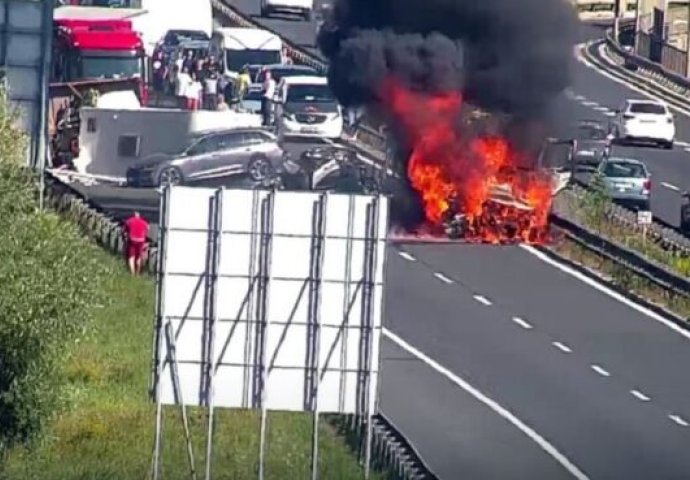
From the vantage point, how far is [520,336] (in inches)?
1409

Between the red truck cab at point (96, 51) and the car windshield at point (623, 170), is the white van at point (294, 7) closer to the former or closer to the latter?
the red truck cab at point (96, 51)

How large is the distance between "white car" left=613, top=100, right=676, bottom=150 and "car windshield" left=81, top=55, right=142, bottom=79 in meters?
11.1

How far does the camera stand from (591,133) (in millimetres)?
52844

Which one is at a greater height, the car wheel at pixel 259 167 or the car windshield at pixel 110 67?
the car windshield at pixel 110 67

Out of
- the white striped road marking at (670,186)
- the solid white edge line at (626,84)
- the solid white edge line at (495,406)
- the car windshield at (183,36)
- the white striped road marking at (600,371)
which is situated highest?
the car windshield at (183,36)

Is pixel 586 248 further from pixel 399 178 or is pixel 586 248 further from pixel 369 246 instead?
pixel 369 246

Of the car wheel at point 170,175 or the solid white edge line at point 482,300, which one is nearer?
the solid white edge line at point 482,300

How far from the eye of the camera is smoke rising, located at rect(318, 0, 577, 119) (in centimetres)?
4291

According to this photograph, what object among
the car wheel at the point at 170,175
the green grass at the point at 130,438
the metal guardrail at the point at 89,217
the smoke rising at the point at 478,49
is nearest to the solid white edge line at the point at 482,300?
the metal guardrail at the point at 89,217

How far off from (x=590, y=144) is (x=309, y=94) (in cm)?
584

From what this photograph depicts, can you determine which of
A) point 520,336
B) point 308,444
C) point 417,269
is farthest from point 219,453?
point 417,269

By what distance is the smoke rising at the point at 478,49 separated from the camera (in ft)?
141

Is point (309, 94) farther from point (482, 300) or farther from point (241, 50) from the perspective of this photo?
point (482, 300)

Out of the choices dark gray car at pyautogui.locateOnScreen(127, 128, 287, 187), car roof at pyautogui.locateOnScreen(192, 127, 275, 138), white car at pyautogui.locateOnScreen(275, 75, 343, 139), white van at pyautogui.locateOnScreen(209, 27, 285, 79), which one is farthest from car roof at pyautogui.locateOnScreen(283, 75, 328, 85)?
white van at pyautogui.locateOnScreen(209, 27, 285, 79)
